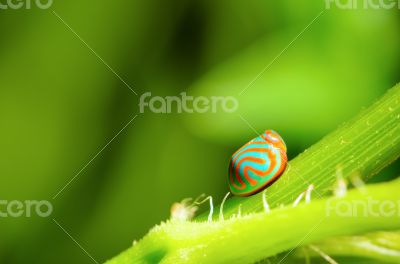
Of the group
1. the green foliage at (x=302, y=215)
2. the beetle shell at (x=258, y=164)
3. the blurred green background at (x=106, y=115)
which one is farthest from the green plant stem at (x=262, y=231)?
the blurred green background at (x=106, y=115)

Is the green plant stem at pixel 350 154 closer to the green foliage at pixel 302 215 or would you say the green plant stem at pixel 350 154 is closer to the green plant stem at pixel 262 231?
the green foliage at pixel 302 215

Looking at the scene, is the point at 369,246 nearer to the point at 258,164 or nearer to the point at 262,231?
the point at 262,231

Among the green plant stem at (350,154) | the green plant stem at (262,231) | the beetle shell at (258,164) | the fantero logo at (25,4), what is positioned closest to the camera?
the green plant stem at (262,231)

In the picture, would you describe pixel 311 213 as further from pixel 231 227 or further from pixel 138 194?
pixel 138 194

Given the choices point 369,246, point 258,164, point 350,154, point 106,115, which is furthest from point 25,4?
point 369,246

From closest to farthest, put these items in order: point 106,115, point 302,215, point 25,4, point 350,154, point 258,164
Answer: point 302,215 → point 350,154 → point 258,164 → point 25,4 → point 106,115

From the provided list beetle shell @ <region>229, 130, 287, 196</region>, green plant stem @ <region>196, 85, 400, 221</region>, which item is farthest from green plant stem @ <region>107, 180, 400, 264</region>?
beetle shell @ <region>229, 130, 287, 196</region>

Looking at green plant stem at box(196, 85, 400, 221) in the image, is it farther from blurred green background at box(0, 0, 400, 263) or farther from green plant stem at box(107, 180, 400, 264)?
blurred green background at box(0, 0, 400, 263)
